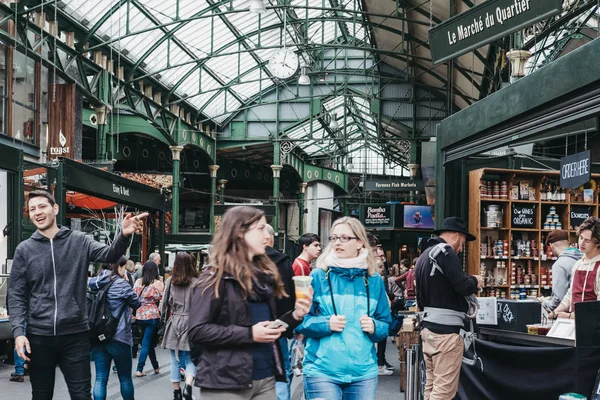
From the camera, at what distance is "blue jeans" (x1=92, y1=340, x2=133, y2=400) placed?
7488 millimetres

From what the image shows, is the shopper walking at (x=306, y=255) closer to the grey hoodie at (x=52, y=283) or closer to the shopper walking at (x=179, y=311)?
the shopper walking at (x=179, y=311)

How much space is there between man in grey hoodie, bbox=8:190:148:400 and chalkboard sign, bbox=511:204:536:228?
8346mm

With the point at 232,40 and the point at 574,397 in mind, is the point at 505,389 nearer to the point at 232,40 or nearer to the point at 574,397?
the point at 574,397

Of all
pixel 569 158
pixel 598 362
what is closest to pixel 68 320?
pixel 598 362

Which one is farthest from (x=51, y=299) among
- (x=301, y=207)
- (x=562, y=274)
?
(x=301, y=207)

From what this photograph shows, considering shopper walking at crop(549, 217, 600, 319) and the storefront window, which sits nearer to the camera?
shopper walking at crop(549, 217, 600, 319)

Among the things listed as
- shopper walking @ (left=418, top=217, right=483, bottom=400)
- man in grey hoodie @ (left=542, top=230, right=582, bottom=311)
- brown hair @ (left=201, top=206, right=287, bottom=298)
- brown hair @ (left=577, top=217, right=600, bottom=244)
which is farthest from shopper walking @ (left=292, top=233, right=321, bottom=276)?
brown hair @ (left=201, top=206, right=287, bottom=298)

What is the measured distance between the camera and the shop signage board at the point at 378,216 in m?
30.7

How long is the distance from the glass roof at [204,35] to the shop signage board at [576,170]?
12.4m

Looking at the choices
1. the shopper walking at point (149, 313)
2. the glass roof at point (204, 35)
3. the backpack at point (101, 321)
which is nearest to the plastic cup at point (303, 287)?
the backpack at point (101, 321)

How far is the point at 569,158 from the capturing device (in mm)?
7852

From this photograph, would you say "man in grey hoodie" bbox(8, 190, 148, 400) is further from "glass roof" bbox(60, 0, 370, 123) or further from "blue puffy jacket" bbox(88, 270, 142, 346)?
"glass roof" bbox(60, 0, 370, 123)

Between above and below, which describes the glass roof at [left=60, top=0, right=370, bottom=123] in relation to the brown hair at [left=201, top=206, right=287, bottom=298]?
above

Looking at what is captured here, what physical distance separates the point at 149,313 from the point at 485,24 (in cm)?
669
